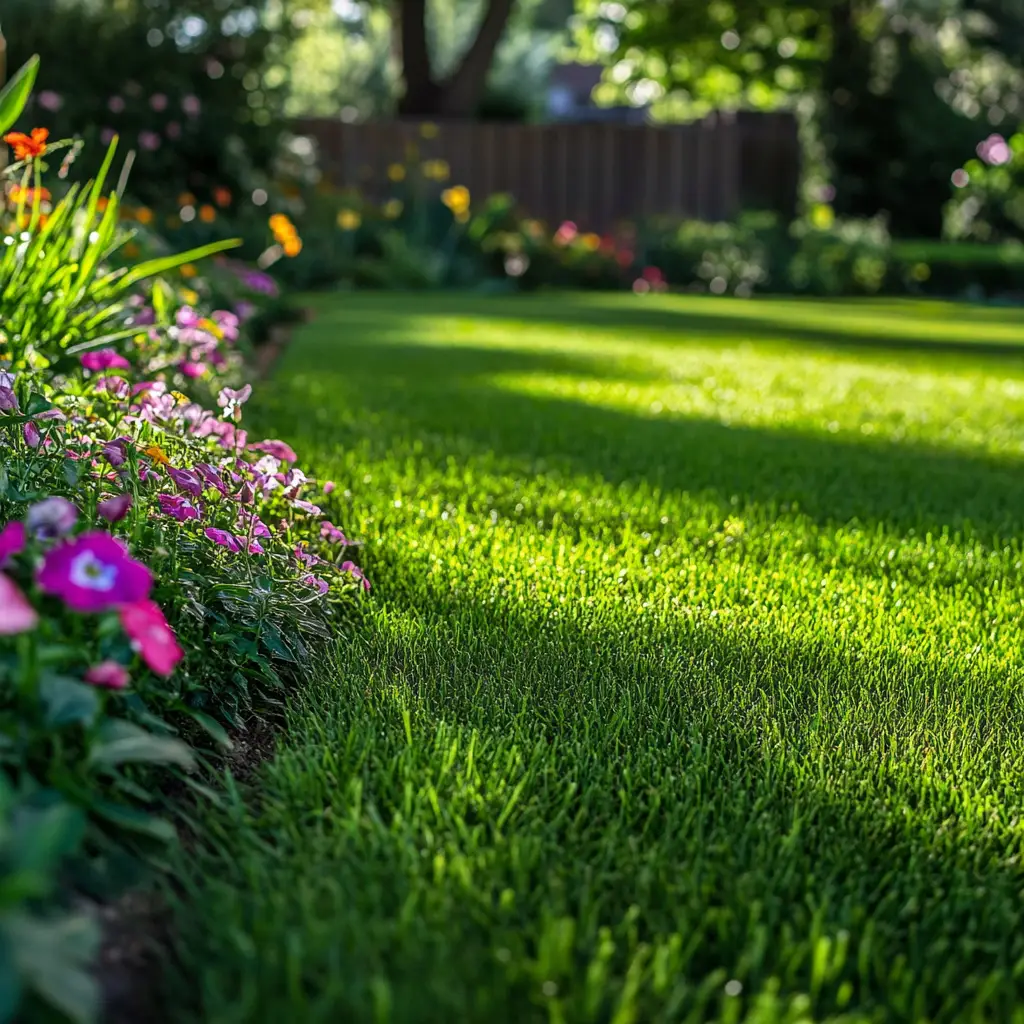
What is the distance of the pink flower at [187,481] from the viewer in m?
2.30

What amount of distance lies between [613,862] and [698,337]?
7612mm

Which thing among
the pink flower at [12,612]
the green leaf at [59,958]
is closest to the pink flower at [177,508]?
the pink flower at [12,612]

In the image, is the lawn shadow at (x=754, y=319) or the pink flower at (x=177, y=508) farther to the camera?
the lawn shadow at (x=754, y=319)

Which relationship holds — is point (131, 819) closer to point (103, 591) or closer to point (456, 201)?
point (103, 591)

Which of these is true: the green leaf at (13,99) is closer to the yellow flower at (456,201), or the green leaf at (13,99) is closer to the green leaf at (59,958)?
the green leaf at (59,958)

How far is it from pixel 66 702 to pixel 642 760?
83cm

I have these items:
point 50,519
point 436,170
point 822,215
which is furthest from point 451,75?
point 50,519

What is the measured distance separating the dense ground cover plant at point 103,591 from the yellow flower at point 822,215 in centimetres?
1504

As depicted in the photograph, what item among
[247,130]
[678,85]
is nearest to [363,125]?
[247,130]

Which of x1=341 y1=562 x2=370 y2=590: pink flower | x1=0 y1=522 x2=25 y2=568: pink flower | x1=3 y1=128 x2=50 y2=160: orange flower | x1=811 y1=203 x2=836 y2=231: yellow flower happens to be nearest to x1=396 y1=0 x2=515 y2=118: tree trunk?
x1=811 y1=203 x2=836 y2=231: yellow flower

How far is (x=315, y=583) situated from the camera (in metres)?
2.47

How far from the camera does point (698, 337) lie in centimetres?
902

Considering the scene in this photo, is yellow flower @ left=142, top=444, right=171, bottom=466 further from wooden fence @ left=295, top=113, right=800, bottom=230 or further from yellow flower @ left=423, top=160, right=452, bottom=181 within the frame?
wooden fence @ left=295, top=113, right=800, bottom=230

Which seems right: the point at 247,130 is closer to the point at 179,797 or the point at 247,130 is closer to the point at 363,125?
the point at 363,125
